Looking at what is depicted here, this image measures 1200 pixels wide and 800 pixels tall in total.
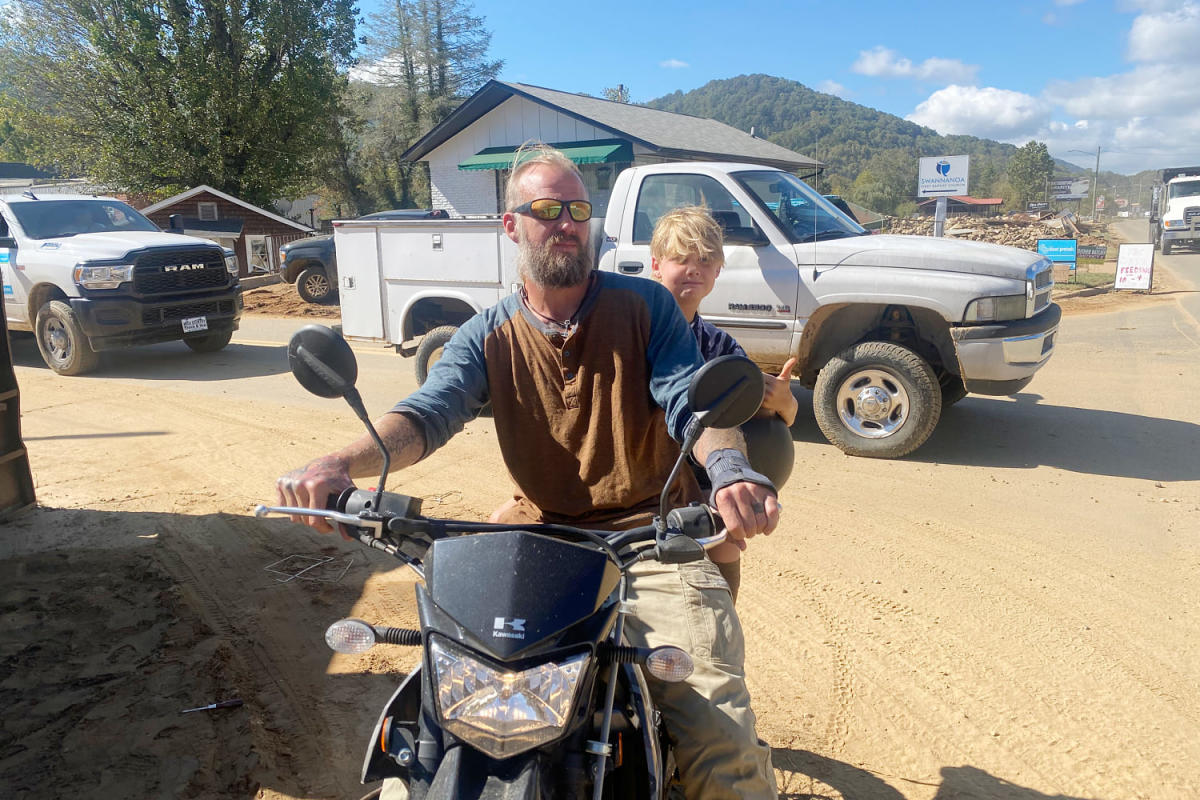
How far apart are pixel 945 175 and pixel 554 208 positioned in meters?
18.0

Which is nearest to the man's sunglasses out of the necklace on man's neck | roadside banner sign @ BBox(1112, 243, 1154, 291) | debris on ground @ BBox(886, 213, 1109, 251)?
the necklace on man's neck

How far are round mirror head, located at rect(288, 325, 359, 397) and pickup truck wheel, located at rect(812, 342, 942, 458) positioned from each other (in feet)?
17.1

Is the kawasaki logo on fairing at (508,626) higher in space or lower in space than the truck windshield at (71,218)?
lower

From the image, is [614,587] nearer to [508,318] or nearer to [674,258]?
[508,318]

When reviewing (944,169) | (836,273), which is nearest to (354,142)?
(944,169)

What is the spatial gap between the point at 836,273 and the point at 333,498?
5.25 meters

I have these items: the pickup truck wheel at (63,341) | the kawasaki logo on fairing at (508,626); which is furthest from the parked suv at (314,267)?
the kawasaki logo on fairing at (508,626)

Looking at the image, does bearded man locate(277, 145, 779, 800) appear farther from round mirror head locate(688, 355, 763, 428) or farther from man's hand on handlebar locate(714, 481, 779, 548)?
round mirror head locate(688, 355, 763, 428)

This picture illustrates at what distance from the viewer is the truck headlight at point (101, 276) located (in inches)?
388

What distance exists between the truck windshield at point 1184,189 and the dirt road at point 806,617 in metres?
29.1

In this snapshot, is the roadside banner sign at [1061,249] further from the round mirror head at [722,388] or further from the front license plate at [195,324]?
the round mirror head at [722,388]

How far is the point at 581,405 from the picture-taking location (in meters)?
2.47

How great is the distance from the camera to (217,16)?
29750mm

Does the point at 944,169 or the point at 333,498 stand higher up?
the point at 944,169
